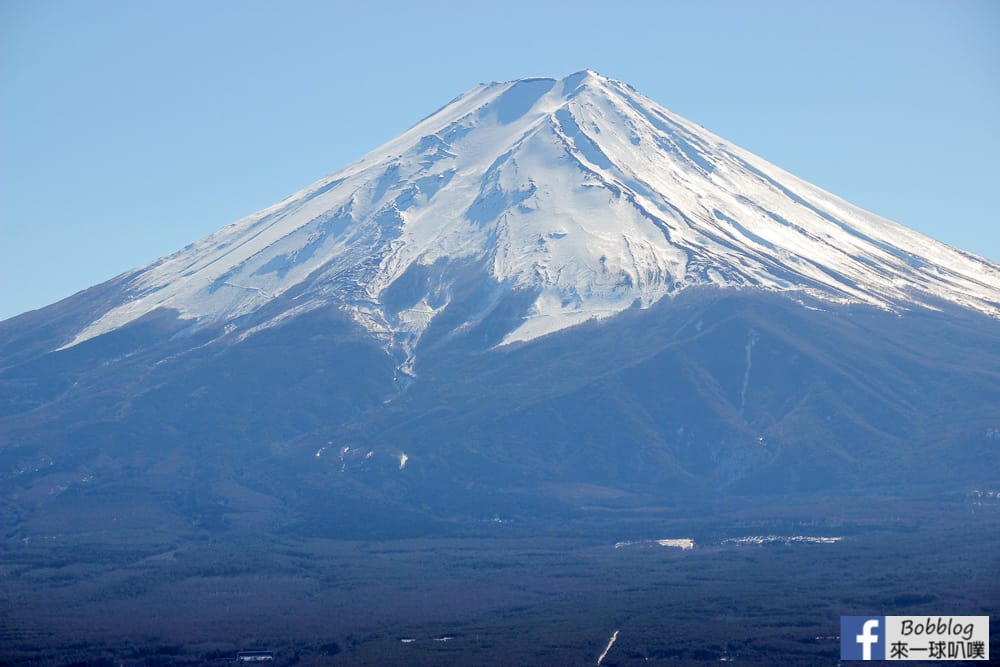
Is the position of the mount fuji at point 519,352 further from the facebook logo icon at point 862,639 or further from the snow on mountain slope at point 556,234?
the facebook logo icon at point 862,639

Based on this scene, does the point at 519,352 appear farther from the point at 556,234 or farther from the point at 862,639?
the point at 862,639

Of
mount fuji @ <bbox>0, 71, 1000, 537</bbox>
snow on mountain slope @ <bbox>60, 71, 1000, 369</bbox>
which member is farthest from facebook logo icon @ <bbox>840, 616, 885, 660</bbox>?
snow on mountain slope @ <bbox>60, 71, 1000, 369</bbox>

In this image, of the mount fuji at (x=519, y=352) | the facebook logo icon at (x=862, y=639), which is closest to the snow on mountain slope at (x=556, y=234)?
the mount fuji at (x=519, y=352)

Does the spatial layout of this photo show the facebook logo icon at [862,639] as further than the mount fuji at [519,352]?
No

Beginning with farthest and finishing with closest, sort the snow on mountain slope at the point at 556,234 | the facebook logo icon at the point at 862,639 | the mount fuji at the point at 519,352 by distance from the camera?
the snow on mountain slope at the point at 556,234 < the mount fuji at the point at 519,352 < the facebook logo icon at the point at 862,639

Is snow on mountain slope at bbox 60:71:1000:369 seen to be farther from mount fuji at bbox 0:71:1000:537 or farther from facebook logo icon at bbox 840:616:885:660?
facebook logo icon at bbox 840:616:885:660

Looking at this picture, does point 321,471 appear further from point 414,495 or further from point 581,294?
point 581,294
